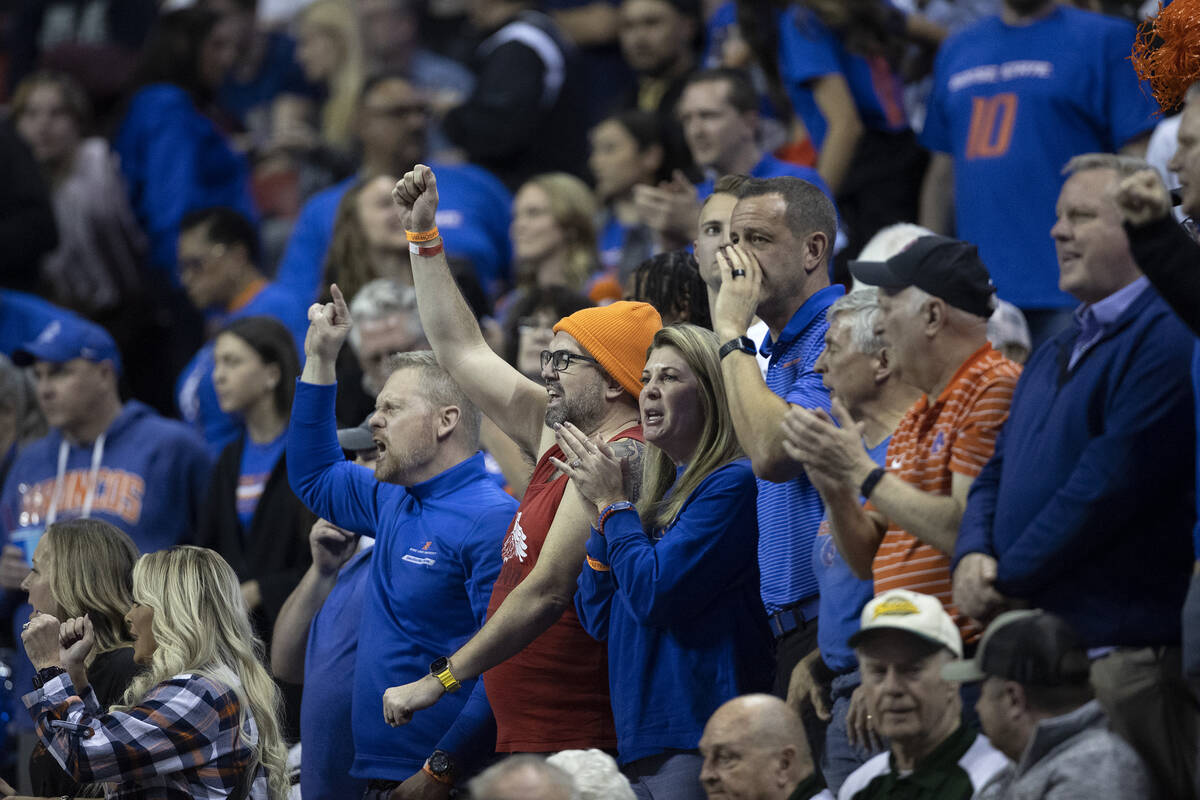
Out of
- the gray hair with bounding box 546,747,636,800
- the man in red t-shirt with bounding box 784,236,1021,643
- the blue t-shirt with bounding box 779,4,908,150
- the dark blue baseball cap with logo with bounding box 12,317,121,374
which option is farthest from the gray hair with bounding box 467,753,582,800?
the blue t-shirt with bounding box 779,4,908,150

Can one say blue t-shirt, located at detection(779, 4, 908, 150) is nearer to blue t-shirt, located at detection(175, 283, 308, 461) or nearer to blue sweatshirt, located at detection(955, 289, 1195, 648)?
blue t-shirt, located at detection(175, 283, 308, 461)

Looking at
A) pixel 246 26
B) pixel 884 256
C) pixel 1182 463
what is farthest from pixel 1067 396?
pixel 246 26

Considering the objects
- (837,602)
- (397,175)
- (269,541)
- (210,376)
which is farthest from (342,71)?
(837,602)

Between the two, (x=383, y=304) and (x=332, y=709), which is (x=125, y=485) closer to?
(x=383, y=304)

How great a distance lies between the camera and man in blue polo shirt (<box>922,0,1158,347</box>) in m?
7.15

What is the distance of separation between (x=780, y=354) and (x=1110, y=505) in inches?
58.9

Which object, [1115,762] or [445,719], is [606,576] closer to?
[445,719]

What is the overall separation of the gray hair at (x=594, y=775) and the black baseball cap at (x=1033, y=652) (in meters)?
0.98

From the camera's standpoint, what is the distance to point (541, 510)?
5.25 metres

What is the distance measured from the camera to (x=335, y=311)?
5891 millimetres

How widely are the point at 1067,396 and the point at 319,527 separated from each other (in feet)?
9.75

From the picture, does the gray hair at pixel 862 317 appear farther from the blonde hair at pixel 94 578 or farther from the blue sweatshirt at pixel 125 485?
the blue sweatshirt at pixel 125 485

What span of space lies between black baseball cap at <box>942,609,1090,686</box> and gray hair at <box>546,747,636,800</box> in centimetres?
98

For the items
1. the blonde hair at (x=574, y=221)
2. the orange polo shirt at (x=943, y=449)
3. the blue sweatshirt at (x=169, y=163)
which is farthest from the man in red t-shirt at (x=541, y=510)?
the blue sweatshirt at (x=169, y=163)
